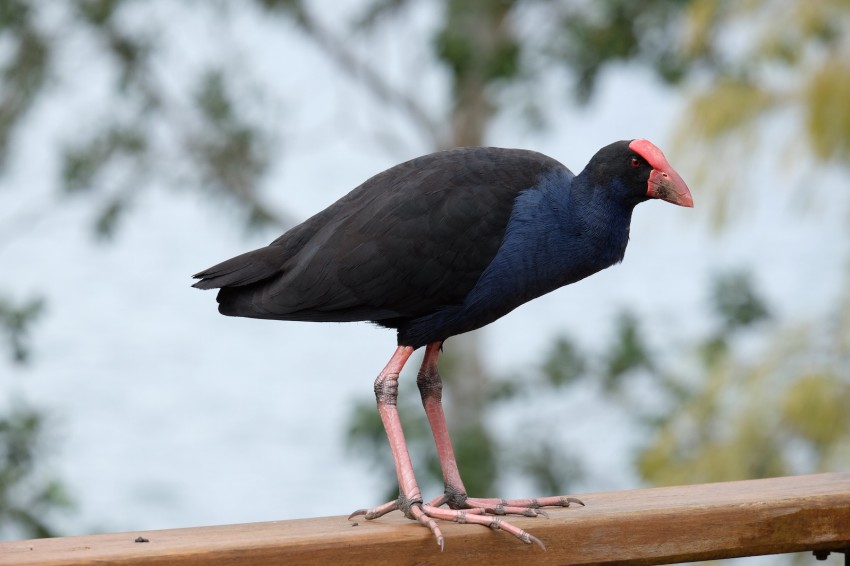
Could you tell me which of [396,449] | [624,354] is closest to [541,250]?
[396,449]

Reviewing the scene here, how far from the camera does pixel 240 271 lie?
231cm

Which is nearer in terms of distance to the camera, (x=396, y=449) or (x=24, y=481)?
(x=396, y=449)

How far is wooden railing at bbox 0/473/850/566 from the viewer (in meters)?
1.91

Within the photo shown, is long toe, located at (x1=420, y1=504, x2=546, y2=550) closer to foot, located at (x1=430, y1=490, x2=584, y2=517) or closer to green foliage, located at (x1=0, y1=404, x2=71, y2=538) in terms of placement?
foot, located at (x1=430, y1=490, x2=584, y2=517)

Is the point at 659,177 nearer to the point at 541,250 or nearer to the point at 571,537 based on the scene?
the point at 541,250

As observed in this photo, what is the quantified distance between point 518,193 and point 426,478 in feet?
8.88

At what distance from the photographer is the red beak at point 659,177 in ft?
7.47

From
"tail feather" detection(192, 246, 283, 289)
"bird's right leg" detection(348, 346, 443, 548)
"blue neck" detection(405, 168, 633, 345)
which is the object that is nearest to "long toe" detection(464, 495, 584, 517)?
"bird's right leg" detection(348, 346, 443, 548)

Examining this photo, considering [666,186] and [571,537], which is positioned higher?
[666,186]

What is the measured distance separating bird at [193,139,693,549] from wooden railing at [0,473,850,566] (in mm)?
142

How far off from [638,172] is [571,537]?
2.17ft

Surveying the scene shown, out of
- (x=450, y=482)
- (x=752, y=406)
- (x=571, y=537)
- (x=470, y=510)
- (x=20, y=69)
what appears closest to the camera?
(x=571, y=537)

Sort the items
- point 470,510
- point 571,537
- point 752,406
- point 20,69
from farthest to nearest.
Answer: point 20,69
point 752,406
point 470,510
point 571,537

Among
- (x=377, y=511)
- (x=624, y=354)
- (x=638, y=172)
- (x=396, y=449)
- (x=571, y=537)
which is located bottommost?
(x=571, y=537)
